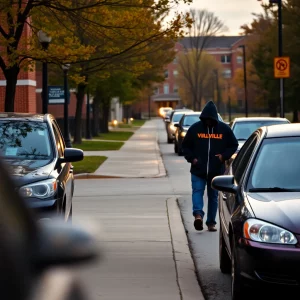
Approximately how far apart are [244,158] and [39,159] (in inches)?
117

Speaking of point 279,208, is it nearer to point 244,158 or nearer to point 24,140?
point 244,158

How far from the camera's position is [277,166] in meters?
7.97

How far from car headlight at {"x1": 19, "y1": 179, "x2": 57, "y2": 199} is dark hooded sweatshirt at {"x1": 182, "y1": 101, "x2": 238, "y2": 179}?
109 inches

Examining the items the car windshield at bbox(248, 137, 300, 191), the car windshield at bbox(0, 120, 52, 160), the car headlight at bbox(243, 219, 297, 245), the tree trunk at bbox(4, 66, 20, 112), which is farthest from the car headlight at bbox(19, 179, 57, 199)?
the tree trunk at bbox(4, 66, 20, 112)

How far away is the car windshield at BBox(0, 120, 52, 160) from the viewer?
10.6 meters

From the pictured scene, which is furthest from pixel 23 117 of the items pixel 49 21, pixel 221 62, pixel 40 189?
pixel 221 62

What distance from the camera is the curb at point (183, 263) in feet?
27.1

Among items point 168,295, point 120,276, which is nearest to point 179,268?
point 120,276

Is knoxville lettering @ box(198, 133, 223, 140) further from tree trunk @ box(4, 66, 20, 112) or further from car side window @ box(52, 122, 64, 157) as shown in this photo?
tree trunk @ box(4, 66, 20, 112)

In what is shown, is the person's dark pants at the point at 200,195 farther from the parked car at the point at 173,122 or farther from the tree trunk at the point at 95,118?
the tree trunk at the point at 95,118

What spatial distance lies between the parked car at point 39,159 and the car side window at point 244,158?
2.08 m

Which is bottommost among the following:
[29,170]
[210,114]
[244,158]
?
[29,170]

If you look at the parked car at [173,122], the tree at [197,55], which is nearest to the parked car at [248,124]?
the parked car at [173,122]

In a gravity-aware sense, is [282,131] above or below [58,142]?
above
